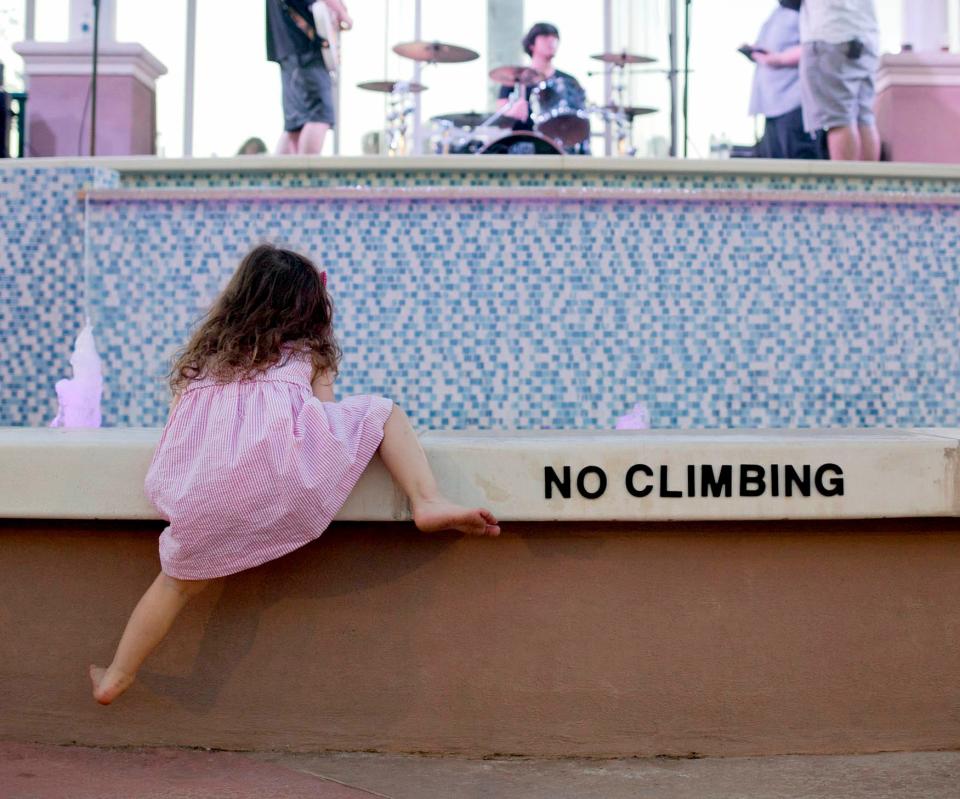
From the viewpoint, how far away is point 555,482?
7.04 feet

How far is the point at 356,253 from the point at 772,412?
150 cm

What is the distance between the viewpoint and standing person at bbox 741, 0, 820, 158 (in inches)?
273

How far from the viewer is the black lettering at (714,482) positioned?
216 centimetres

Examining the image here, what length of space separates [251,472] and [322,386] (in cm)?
33

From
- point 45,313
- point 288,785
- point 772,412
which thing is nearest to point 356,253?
point 45,313

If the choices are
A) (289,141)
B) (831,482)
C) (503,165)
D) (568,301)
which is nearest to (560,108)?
(289,141)

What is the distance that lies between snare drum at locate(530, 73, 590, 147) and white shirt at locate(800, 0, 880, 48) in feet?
11.3

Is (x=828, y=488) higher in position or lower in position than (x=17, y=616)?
Answer: higher

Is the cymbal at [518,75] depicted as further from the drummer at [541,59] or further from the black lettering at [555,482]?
the black lettering at [555,482]

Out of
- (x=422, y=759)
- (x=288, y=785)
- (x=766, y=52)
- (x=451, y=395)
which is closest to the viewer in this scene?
(x=288, y=785)

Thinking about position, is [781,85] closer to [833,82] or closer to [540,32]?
[833,82]

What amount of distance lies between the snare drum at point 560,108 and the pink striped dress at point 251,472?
23.1 feet

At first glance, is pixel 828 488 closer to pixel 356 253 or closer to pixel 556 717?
pixel 556 717

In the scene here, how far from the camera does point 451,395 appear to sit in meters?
3.85
